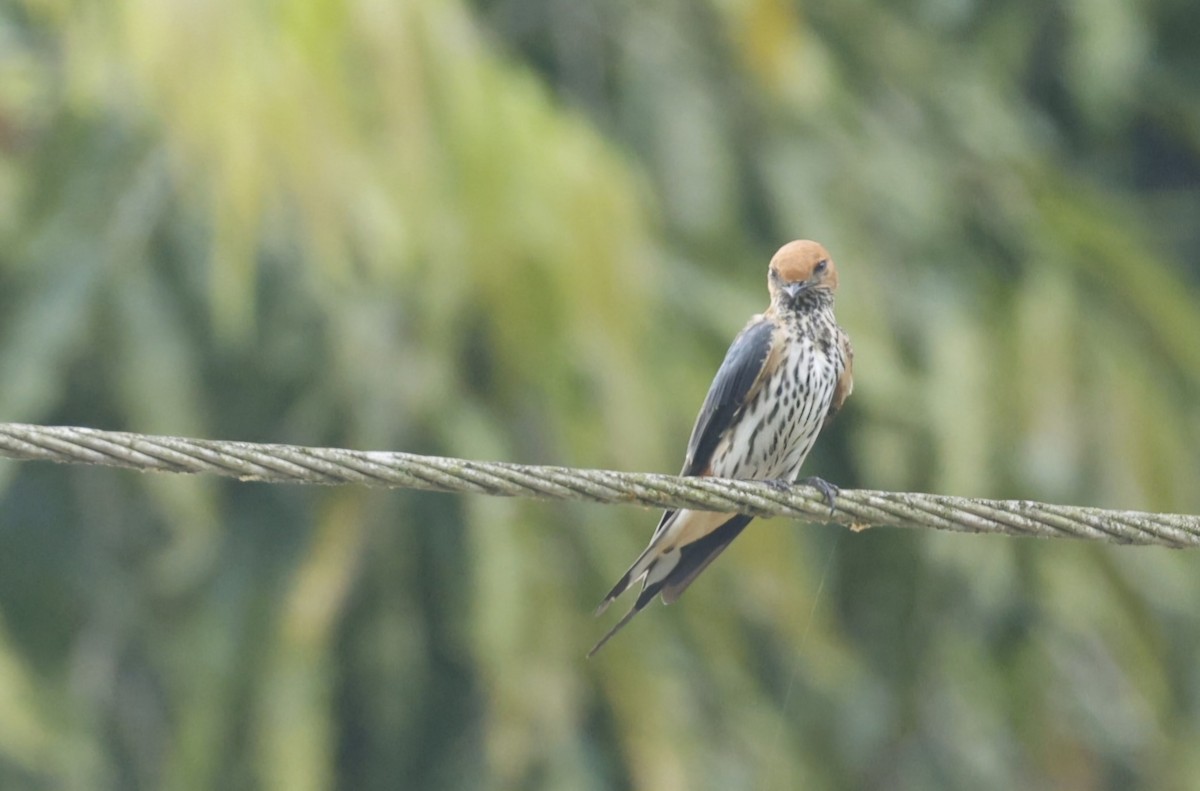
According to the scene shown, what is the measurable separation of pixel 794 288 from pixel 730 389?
34cm

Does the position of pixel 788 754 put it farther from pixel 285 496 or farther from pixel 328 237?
pixel 328 237

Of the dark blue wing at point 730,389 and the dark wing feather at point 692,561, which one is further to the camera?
the dark blue wing at point 730,389

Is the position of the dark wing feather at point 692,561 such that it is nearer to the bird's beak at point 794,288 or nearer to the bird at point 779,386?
the bird at point 779,386

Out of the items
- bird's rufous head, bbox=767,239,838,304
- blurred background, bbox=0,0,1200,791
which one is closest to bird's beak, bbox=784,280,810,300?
bird's rufous head, bbox=767,239,838,304

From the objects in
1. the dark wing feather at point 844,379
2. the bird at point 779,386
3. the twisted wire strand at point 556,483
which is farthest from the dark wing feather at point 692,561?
the twisted wire strand at point 556,483

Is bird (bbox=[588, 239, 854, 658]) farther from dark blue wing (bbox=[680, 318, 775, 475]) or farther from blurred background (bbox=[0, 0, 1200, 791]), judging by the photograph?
blurred background (bbox=[0, 0, 1200, 791])

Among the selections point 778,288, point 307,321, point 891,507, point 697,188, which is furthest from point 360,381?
point 891,507

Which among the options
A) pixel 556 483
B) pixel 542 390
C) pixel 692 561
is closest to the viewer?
pixel 556 483

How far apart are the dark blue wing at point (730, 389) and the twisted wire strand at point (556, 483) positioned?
1583mm

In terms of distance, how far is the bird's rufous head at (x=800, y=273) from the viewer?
18.4 feet

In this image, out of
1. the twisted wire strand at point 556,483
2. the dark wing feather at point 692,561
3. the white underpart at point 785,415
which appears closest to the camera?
the twisted wire strand at point 556,483

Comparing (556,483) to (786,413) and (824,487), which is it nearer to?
(824,487)

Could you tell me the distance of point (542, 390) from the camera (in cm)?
595

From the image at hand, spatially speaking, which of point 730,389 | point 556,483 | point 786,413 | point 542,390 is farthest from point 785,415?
point 556,483
